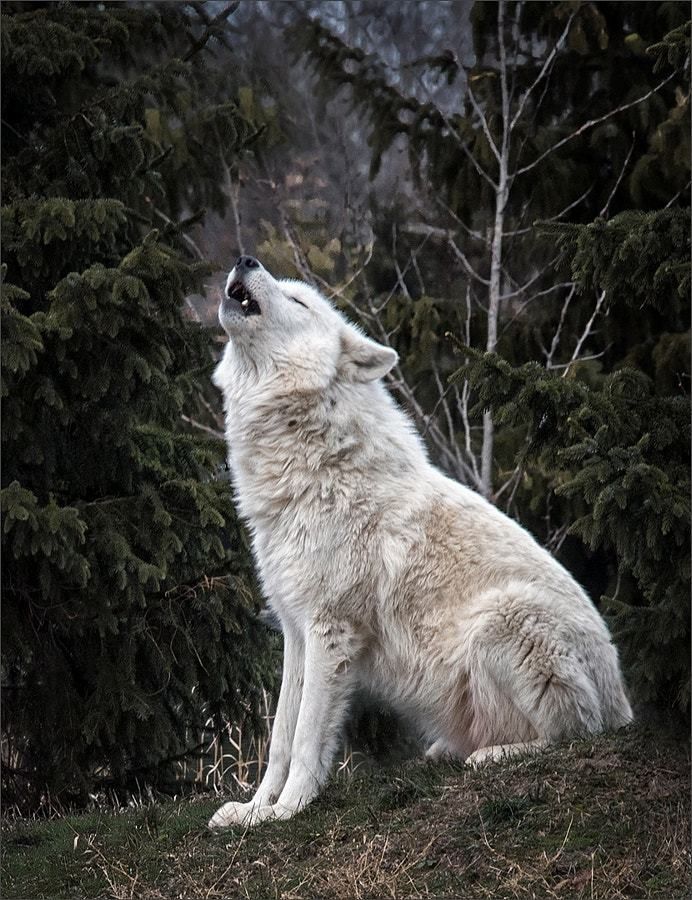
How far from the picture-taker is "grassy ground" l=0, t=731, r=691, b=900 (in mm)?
4191

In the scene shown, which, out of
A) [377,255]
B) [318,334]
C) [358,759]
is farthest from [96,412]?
[377,255]

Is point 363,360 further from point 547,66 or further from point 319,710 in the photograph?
point 547,66

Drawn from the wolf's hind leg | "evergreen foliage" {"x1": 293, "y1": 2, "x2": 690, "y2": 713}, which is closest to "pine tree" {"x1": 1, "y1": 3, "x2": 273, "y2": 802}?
the wolf's hind leg

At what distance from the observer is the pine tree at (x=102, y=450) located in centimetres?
643

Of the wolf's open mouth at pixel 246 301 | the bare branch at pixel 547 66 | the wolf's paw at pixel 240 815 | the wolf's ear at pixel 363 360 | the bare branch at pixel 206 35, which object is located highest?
the bare branch at pixel 206 35

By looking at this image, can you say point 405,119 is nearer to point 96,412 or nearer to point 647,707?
point 96,412

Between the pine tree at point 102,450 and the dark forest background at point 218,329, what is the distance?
20mm

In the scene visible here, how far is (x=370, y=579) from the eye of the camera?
5.30m

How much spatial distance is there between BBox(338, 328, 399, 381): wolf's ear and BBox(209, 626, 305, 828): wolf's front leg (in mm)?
1374

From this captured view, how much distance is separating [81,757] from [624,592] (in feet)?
17.2

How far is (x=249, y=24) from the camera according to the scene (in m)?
13.5

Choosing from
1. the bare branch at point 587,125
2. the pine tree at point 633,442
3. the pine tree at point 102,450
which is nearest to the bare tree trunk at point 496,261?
the bare branch at point 587,125

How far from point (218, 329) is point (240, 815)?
3634 mm

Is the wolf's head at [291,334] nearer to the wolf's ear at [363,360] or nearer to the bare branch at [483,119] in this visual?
the wolf's ear at [363,360]
